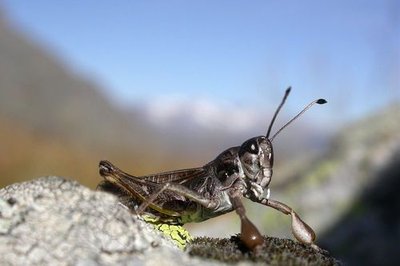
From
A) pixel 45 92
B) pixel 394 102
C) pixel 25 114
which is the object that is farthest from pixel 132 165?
pixel 394 102

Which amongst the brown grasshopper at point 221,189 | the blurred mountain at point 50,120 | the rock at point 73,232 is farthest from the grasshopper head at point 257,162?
the blurred mountain at point 50,120

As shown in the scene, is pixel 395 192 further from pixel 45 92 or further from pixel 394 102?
pixel 45 92

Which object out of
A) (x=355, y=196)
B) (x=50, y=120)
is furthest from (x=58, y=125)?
(x=355, y=196)

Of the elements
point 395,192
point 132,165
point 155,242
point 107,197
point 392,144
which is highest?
point 132,165

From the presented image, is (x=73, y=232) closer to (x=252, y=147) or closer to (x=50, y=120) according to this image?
(x=252, y=147)

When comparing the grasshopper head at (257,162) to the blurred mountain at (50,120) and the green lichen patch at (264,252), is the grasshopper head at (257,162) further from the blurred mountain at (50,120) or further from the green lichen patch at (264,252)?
the blurred mountain at (50,120)

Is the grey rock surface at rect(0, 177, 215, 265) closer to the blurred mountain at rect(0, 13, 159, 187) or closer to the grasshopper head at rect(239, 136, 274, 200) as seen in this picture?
the grasshopper head at rect(239, 136, 274, 200)

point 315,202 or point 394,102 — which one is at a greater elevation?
point 394,102
